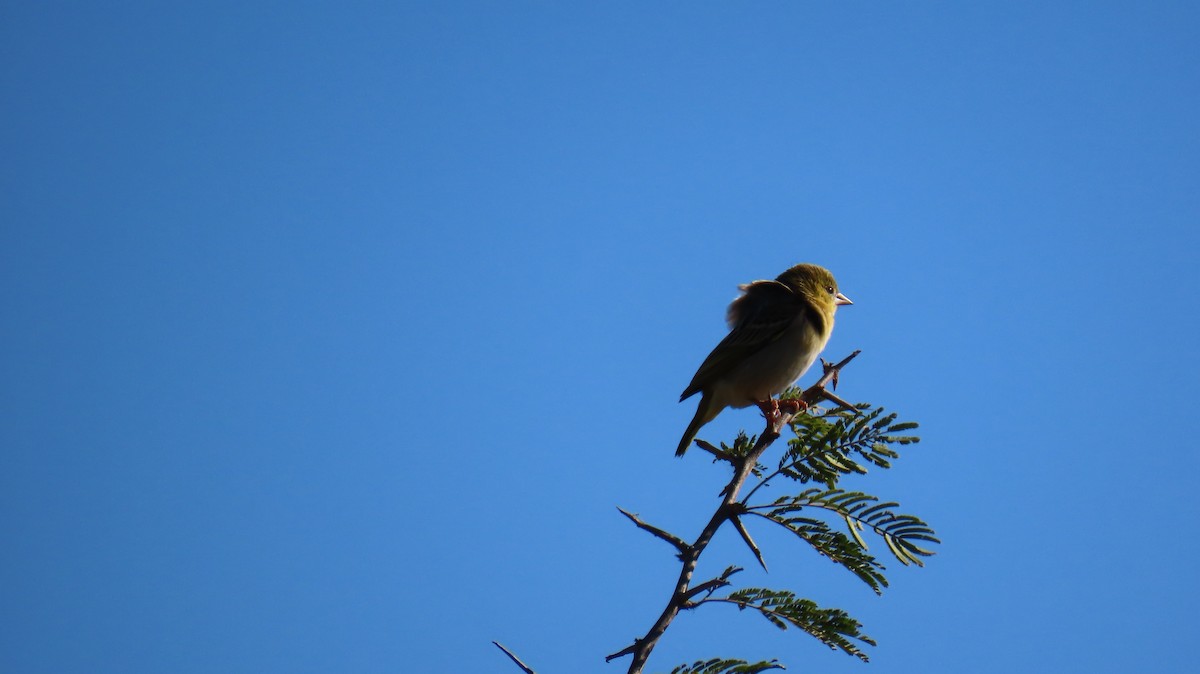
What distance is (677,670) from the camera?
295cm

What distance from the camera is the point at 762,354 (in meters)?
6.55

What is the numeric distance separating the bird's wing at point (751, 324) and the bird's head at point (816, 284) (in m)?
0.20

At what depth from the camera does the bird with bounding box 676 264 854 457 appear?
648 centimetres

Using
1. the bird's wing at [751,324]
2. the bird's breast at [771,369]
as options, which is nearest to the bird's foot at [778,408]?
the bird's breast at [771,369]

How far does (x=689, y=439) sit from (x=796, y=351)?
1105 millimetres

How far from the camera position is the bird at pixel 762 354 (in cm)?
648

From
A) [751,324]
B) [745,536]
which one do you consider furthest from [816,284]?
[745,536]

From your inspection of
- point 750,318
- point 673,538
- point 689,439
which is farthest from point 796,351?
point 673,538

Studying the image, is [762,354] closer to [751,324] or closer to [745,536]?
[751,324]

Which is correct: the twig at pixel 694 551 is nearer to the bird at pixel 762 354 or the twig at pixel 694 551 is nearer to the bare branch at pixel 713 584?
the bare branch at pixel 713 584

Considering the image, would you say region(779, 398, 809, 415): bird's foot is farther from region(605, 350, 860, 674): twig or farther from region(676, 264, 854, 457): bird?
region(605, 350, 860, 674): twig

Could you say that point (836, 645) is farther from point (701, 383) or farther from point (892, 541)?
point (701, 383)

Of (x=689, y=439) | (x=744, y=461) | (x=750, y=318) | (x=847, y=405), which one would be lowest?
(x=744, y=461)

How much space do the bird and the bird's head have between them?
10cm
